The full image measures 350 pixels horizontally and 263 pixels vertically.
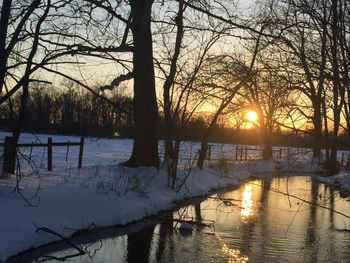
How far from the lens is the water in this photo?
29.0 ft

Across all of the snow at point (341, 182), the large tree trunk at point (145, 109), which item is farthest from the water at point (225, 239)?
the snow at point (341, 182)

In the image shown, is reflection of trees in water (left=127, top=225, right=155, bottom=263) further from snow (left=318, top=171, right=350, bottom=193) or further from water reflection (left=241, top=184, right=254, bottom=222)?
snow (left=318, top=171, right=350, bottom=193)

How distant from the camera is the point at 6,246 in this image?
27.4 feet

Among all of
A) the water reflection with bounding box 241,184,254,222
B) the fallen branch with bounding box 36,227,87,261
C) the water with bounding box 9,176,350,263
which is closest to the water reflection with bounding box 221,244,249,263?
the water with bounding box 9,176,350,263

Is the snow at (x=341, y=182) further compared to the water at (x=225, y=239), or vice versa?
the snow at (x=341, y=182)

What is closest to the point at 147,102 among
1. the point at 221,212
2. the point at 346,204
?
the point at 221,212

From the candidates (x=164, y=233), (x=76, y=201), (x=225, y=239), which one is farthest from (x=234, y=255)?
(x=76, y=201)

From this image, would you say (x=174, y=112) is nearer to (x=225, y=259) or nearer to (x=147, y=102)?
(x=147, y=102)

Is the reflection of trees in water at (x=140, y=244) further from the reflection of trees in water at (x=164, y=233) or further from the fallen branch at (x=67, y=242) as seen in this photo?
the fallen branch at (x=67, y=242)

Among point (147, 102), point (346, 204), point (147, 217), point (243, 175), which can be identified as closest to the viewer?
point (147, 217)

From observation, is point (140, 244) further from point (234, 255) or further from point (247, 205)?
point (247, 205)

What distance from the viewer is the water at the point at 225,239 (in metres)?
8.84

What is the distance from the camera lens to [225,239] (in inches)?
412

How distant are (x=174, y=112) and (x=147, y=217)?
7469mm
